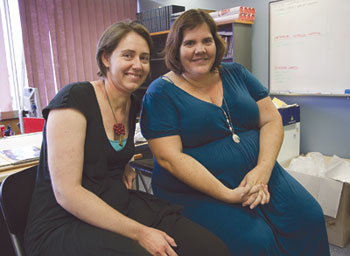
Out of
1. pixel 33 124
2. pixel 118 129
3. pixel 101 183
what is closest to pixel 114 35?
pixel 118 129

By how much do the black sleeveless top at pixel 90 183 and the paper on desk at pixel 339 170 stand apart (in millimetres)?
1524

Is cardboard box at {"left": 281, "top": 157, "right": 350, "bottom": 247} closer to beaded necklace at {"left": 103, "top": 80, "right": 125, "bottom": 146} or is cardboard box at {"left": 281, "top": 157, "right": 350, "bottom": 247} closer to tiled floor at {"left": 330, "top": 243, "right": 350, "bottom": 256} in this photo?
tiled floor at {"left": 330, "top": 243, "right": 350, "bottom": 256}

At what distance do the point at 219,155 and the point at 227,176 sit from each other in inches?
4.0

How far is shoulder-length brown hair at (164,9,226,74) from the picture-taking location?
1.51m

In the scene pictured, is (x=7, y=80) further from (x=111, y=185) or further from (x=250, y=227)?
(x=250, y=227)

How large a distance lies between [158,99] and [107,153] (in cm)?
40

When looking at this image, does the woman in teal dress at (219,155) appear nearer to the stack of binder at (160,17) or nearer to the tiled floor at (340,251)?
the tiled floor at (340,251)

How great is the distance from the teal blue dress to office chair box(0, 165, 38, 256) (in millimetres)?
551

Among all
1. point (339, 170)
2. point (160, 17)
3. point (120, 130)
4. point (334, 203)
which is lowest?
point (334, 203)

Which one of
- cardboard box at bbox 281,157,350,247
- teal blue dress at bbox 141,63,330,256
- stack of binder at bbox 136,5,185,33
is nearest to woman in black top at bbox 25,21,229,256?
teal blue dress at bbox 141,63,330,256

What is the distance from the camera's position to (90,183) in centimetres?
113

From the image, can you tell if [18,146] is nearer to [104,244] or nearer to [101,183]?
[101,183]

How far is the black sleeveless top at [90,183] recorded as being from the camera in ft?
3.50

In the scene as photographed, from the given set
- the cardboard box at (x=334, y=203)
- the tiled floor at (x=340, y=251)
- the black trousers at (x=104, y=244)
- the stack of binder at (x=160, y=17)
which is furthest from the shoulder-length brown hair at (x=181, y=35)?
the stack of binder at (x=160, y=17)
